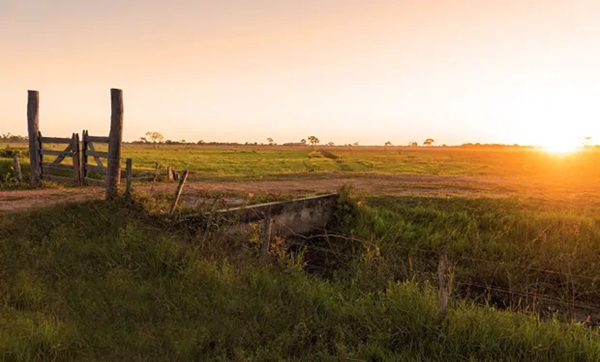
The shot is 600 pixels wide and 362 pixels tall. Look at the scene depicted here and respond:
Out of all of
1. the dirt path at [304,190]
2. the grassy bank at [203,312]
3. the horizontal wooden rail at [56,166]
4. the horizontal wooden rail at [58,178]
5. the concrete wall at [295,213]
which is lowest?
the grassy bank at [203,312]

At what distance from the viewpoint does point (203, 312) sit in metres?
6.87

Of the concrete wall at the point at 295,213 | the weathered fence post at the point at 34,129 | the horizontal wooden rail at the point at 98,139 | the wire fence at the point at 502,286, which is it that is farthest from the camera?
the weathered fence post at the point at 34,129

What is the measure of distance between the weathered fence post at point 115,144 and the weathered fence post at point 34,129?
7.37 m

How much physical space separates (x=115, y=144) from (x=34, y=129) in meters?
8.39

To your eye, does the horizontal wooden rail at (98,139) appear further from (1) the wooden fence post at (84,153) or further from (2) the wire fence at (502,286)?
(2) the wire fence at (502,286)

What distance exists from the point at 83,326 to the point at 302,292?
356cm

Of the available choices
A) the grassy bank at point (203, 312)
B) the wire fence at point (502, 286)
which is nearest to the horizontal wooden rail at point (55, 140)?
the grassy bank at point (203, 312)

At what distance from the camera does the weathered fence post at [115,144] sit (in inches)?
435

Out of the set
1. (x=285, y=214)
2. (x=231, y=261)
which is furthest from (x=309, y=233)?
(x=231, y=261)

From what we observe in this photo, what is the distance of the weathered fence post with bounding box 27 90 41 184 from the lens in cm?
1723

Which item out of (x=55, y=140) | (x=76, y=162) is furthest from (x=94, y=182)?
(x=55, y=140)

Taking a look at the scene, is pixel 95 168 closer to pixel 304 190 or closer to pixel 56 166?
pixel 56 166

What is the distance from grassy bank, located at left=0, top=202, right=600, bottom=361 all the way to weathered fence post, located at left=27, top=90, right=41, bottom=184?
918 cm

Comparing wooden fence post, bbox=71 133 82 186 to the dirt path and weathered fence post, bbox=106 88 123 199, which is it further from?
weathered fence post, bbox=106 88 123 199
